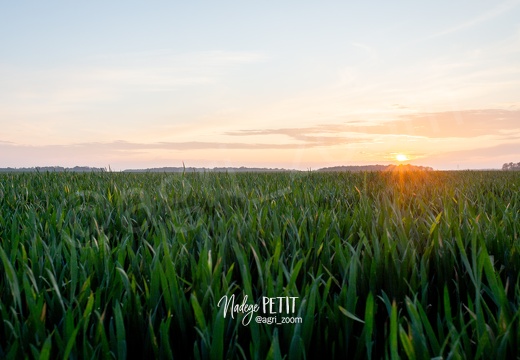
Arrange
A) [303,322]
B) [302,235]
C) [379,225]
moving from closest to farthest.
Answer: [303,322] → [302,235] → [379,225]

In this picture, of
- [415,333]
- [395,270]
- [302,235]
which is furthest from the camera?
[302,235]

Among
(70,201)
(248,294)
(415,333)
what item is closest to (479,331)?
(415,333)

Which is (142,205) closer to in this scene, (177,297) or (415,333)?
(177,297)

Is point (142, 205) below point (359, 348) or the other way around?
the other way around

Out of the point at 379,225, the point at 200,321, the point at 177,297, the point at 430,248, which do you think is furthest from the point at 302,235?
the point at 200,321

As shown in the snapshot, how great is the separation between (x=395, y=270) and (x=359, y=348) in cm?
47

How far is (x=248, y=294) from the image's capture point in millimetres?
1011

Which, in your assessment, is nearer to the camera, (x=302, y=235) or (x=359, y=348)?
(x=359, y=348)

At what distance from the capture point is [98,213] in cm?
241

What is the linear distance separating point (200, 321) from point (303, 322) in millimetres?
214

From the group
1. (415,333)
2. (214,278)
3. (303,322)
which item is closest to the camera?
(415,333)

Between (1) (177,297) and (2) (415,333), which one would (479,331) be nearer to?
(2) (415,333)

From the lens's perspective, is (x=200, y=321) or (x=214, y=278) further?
(x=214, y=278)

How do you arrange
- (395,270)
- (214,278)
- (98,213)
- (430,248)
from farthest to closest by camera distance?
(98,213) < (430,248) < (395,270) < (214,278)
